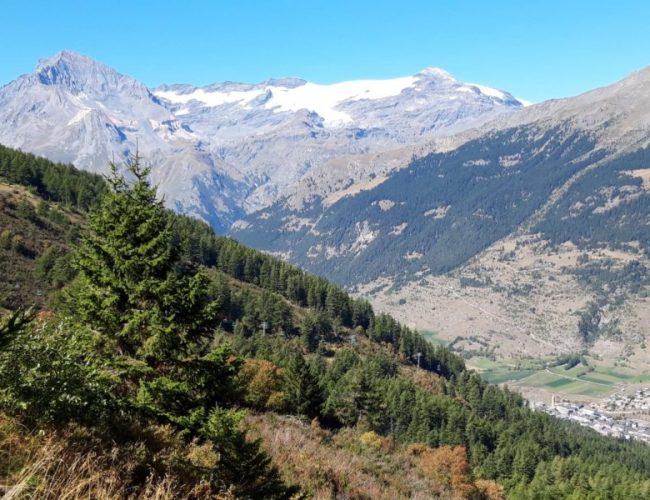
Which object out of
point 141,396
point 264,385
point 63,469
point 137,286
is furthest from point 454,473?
point 63,469

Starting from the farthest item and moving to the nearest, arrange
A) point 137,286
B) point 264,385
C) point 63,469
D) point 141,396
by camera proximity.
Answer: point 264,385
point 137,286
point 141,396
point 63,469

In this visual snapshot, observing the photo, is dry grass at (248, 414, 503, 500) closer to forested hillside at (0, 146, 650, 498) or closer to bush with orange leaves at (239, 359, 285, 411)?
forested hillside at (0, 146, 650, 498)

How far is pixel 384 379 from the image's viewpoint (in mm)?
105688

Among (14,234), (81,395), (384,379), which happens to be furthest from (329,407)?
(14,234)

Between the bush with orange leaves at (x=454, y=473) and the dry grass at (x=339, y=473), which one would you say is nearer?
the dry grass at (x=339, y=473)

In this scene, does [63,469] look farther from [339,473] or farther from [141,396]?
[339,473]

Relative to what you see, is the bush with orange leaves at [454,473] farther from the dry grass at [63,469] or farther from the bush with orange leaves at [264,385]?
the dry grass at [63,469]

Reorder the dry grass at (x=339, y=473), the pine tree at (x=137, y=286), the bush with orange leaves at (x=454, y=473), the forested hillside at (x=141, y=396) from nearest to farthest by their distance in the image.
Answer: the forested hillside at (x=141, y=396) → the dry grass at (x=339, y=473) → the pine tree at (x=137, y=286) → the bush with orange leaves at (x=454, y=473)

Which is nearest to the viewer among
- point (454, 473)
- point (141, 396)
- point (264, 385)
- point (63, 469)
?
point (63, 469)

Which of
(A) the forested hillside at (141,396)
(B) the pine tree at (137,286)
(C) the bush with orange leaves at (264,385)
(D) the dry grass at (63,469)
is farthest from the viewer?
(C) the bush with orange leaves at (264,385)

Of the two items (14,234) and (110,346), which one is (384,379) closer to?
(14,234)

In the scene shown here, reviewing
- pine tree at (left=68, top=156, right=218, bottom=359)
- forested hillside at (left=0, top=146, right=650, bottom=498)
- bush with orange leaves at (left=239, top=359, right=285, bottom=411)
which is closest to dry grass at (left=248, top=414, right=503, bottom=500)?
forested hillside at (left=0, top=146, right=650, bottom=498)

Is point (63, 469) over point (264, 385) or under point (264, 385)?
over

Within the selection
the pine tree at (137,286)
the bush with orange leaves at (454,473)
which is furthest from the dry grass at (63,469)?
the bush with orange leaves at (454,473)
